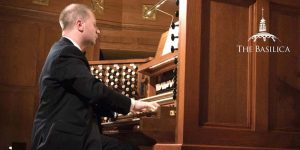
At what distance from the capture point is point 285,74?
3.35 m

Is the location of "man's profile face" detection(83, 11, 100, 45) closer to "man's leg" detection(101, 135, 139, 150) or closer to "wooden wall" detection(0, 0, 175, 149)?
"man's leg" detection(101, 135, 139, 150)

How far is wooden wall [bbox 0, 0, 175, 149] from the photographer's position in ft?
18.0

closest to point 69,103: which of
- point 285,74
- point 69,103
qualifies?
point 69,103

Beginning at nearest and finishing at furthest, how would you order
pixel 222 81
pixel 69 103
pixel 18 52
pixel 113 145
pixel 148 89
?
pixel 69 103
pixel 113 145
pixel 222 81
pixel 148 89
pixel 18 52

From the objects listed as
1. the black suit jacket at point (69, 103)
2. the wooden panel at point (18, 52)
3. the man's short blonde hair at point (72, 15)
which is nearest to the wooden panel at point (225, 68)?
the black suit jacket at point (69, 103)

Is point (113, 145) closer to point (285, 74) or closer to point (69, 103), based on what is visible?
point (69, 103)

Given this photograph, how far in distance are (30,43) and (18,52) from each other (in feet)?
0.58

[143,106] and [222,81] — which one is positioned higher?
[222,81]

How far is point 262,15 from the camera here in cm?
327

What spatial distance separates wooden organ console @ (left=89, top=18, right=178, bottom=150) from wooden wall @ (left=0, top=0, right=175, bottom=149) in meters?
1.13

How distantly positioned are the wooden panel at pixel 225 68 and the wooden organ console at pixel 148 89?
252mm

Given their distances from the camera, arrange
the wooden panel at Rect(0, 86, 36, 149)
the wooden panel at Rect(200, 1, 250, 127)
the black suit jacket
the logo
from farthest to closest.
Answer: the wooden panel at Rect(0, 86, 36, 149)
the logo
the wooden panel at Rect(200, 1, 250, 127)
the black suit jacket

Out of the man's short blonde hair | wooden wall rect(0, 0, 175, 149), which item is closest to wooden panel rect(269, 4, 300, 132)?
the man's short blonde hair

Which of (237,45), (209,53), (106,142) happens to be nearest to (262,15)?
(237,45)
